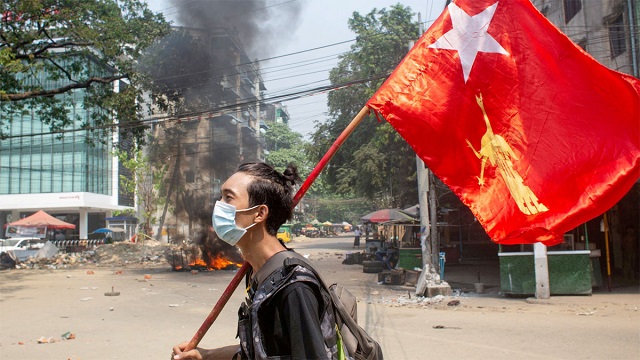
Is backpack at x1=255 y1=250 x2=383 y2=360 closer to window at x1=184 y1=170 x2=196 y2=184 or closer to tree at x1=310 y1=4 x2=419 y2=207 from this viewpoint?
tree at x1=310 y1=4 x2=419 y2=207

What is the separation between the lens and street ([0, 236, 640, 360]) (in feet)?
22.6

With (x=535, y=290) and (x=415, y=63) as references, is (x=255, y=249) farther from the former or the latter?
(x=535, y=290)

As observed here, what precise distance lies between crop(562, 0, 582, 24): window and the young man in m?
19.0

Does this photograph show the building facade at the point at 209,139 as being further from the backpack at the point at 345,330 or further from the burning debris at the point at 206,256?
the backpack at the point at 345,330

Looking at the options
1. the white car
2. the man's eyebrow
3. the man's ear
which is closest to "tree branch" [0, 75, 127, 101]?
the man's eyebrow

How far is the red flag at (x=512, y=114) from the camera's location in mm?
2934

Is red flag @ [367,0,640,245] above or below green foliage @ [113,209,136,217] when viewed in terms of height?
below

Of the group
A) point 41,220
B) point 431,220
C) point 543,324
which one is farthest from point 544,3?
point 41,220

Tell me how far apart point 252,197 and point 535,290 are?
1102 centimetres

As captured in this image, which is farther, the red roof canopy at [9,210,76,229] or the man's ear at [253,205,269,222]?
the red roof canopy at [9,210,76,229]

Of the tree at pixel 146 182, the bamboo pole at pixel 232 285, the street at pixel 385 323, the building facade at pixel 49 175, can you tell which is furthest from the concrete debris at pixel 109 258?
the bamboo pole at pixel 232 285

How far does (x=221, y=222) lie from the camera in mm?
2010

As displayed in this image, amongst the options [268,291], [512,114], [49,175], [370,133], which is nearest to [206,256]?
[370,133]

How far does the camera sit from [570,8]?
61.0ft
